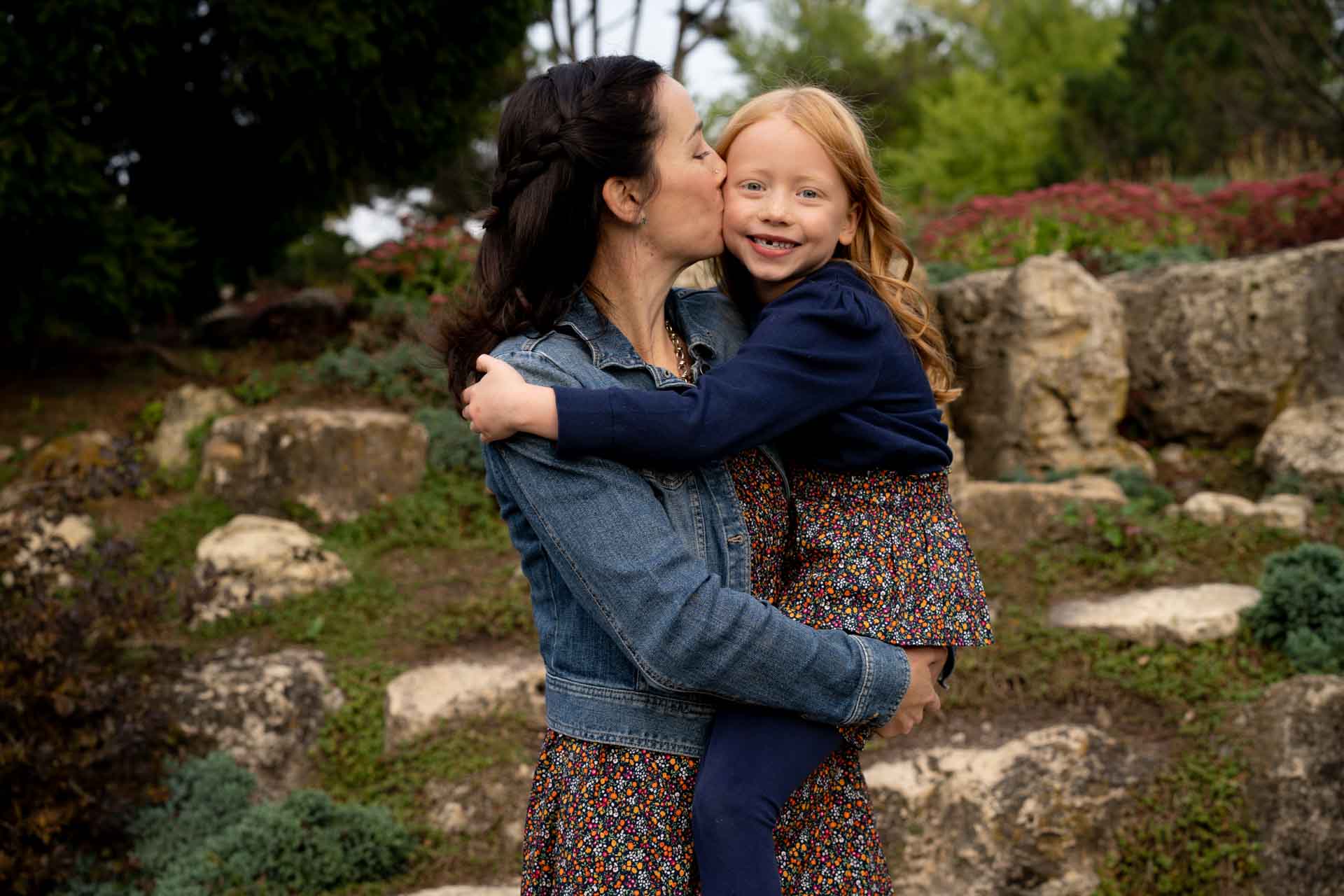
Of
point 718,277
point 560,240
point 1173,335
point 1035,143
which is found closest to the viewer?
point 560,240

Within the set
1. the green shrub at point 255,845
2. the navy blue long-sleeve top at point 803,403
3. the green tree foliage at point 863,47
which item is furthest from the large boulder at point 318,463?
the green tree foliage at point 863,47

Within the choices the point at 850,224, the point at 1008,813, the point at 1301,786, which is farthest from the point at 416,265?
the point at 850,224

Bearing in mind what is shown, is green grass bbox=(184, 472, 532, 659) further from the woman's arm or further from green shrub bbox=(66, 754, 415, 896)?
the woman's arm

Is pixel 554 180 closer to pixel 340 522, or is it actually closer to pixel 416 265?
pixel 340 522

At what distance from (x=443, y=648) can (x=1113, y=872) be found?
275 centimetres

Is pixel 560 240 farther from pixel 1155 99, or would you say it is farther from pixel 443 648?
pixel 1155 99

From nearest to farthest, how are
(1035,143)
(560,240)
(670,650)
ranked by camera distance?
1. (670,650)
2. (560,240)
3. (1035,143)

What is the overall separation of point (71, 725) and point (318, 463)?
243cm

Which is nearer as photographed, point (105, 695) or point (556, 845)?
point (556, 845)

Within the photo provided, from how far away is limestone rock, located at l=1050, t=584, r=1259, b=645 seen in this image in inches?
175

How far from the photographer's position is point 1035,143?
21641 mm

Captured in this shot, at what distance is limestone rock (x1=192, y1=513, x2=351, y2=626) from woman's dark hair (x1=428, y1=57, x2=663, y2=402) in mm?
3749

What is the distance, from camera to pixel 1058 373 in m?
6.44

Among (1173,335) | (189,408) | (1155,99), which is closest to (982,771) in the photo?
(1173,335)
